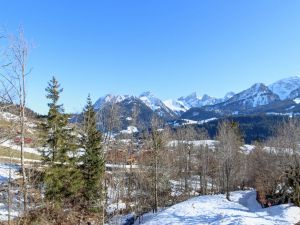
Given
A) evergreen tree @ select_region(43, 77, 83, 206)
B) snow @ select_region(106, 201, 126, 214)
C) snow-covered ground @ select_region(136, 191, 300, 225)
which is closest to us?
snow-covered ground @ select_region(136, 191, 300, 225)

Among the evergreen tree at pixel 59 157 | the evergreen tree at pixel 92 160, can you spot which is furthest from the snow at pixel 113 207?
the evergreen tree at pixel 59 157

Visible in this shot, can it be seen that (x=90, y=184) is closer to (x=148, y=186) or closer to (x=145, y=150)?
(x=148, y=186)

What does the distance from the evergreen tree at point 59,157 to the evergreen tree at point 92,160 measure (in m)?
2.41

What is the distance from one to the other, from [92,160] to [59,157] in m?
5.10

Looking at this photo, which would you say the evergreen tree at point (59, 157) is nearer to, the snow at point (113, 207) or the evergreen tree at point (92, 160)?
the evergreen tree at point (92, 160)

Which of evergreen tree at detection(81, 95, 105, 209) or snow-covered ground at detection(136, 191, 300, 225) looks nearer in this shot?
snow-covered ground at detection(136, 191, 300, 225)

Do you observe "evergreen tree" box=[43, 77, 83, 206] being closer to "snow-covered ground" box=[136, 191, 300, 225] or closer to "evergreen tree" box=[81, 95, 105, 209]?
"evergreen tree" box=[81, 95, 105, 209]

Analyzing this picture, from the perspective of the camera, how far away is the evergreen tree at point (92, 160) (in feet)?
118

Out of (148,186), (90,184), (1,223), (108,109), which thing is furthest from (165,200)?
(1,223)

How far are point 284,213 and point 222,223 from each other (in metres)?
8.58

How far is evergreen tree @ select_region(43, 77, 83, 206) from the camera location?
31547 mm

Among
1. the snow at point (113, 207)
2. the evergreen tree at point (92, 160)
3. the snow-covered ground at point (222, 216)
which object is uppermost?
the evergreen tree at point (92, 160)

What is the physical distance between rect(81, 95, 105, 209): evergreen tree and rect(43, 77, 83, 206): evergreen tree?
241 cm

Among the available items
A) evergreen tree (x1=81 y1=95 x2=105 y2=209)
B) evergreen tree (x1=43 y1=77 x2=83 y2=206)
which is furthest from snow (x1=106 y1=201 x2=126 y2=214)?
evergreen tree (x1=43 y1=77 x2=83 y2=206)
